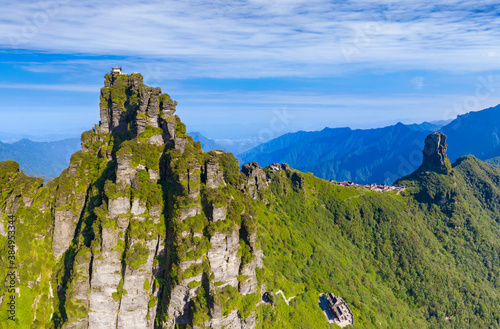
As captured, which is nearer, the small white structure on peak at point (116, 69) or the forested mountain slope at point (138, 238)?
the forested mountain slope at point (138, 238)

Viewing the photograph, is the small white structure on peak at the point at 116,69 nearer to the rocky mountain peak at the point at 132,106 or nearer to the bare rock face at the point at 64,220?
the rocky mountain peak at the point at 132,106

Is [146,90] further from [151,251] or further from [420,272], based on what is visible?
[420,272]

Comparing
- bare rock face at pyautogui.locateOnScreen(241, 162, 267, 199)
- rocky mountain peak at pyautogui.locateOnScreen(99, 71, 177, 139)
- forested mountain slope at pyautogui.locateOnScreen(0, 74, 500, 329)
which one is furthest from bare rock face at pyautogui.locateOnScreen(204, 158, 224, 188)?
bare rock face at pyautogui.locateOnScreen(241, 162, 267, 199)

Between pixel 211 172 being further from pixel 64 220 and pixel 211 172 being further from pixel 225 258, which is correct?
pixel 64 220

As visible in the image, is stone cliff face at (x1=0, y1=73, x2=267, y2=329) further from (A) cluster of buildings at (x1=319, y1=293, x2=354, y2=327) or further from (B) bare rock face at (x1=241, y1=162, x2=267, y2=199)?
(B) bare rock face at (x1=241, y1=162, x2=267, y2=199)

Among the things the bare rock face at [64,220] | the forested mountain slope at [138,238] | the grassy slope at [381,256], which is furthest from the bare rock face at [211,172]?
the grassy slope at [381,256]

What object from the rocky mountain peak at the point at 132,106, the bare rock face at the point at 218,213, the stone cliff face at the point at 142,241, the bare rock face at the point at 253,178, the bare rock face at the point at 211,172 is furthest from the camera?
the bare rock face at the point at 253,178

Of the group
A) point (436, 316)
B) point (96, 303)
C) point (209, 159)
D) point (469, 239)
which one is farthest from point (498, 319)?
point (96, 303)
